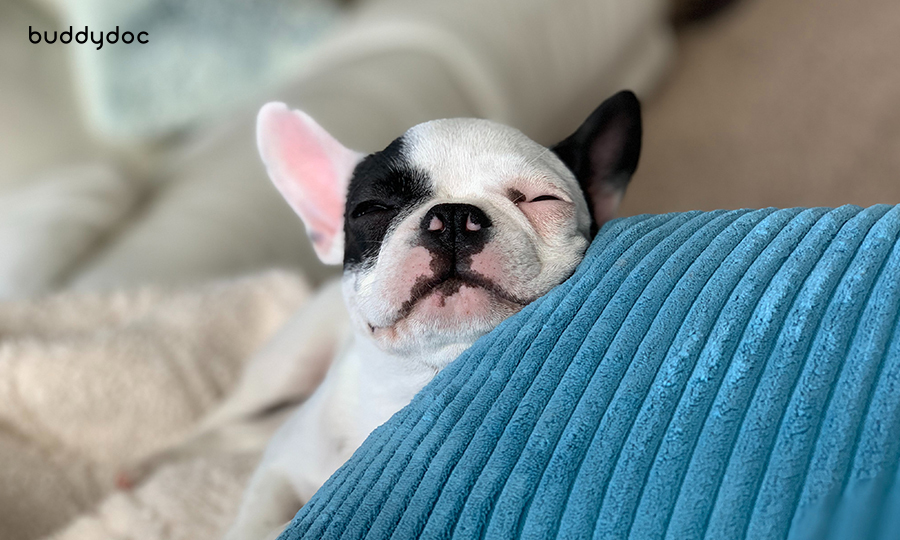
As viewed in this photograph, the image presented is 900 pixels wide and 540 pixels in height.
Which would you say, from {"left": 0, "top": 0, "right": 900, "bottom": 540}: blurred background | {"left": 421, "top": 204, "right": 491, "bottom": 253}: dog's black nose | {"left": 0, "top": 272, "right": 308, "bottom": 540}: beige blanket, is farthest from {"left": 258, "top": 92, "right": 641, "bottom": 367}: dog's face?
{"left": 0, "top": 272, "right": 308, "bottom": 540}: beige blanket

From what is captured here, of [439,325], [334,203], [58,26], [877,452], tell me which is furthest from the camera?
[58,26]

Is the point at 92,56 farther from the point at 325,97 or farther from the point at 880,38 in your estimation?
the point at 880,38

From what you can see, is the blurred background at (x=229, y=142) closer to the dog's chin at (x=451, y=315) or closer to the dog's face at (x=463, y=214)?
the dog's face at (x=463, y=214)

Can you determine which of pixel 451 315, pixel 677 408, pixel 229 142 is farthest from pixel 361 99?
pixel 677 408

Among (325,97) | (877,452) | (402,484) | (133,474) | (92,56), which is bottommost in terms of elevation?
(133,474)

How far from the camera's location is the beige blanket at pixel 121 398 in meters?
0.71

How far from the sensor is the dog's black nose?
41 centimetres

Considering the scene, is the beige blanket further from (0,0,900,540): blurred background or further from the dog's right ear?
the dog's right ear

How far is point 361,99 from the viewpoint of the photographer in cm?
133

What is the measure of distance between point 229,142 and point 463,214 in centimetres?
127

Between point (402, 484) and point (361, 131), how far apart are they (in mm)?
862

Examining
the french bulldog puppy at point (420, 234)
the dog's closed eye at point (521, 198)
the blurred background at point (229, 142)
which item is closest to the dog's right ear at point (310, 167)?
the french bulldog puppy at point (420, 234)

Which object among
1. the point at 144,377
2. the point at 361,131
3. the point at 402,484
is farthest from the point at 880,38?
the point at 144,377

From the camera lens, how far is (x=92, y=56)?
1590 millimetres
